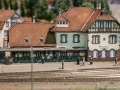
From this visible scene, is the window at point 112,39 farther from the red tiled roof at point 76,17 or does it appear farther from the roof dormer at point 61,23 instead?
the roof dormer at point 61,23

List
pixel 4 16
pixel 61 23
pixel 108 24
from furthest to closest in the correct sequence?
pixel 4 16 → pixel 61 23 → pixel 108 24

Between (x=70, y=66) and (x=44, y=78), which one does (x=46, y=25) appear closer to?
(x=70, y=66)

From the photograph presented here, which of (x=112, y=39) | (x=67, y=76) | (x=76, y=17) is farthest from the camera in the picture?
(x=76, y=17)

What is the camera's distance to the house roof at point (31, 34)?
69188 millimetres

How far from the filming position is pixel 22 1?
401 ft

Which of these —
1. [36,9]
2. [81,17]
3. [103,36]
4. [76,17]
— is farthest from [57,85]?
[36,9]

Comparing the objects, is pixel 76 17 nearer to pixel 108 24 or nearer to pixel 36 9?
pixel 108 24

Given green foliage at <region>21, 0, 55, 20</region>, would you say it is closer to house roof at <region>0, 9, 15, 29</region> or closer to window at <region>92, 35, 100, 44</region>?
house roof at <region>0, 9, 15, 29</region>

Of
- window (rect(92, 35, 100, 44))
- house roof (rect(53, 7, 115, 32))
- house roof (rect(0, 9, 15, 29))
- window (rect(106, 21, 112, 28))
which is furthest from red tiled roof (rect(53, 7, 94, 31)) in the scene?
house roof (rect(0, 9, 15, 29))

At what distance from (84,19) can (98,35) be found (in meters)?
4.01

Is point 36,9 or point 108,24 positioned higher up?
point 36,9

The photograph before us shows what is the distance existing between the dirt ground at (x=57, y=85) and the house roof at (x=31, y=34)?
19913 mm

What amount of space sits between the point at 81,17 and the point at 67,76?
19848 millimetres

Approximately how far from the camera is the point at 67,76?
54312mm
